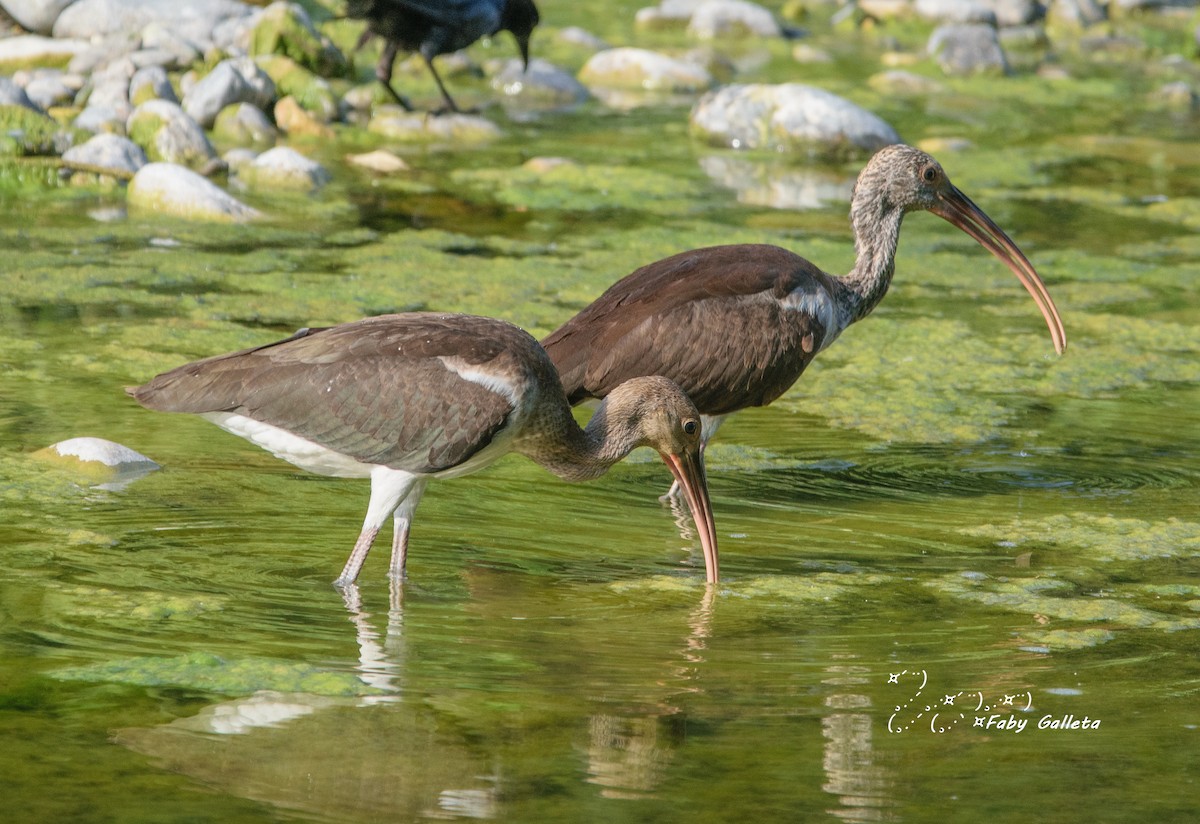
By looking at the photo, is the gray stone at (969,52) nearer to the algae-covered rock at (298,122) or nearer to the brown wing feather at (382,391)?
the algae-covered rock at (298,122)

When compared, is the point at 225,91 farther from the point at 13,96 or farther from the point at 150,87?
the point at 13,96

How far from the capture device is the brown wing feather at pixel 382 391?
17.6 ft

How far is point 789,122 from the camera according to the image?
14195 mm

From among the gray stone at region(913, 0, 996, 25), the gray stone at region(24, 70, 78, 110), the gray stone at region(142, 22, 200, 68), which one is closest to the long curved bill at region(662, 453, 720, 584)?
the gray stone at region(24, 70, 78, 110)

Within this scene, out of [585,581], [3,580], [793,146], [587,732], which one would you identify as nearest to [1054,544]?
[585,581]

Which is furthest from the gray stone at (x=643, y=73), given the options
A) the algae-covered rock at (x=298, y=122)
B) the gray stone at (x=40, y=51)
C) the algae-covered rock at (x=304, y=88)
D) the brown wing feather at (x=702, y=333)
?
Result: the brown wing feather at (x=702, y=333)

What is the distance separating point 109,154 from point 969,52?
10.4 meters

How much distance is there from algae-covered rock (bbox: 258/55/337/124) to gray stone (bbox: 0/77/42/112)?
2334mm

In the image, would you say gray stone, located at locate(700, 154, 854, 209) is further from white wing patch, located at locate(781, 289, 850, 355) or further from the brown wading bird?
the brown wading bird

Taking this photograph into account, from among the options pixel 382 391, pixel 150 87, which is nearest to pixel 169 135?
pixel 150 87

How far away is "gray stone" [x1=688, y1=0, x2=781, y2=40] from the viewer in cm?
2053

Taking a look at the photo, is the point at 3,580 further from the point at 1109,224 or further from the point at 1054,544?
the point at 1109,224

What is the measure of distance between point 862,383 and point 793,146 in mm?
6292

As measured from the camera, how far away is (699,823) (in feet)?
12.4
